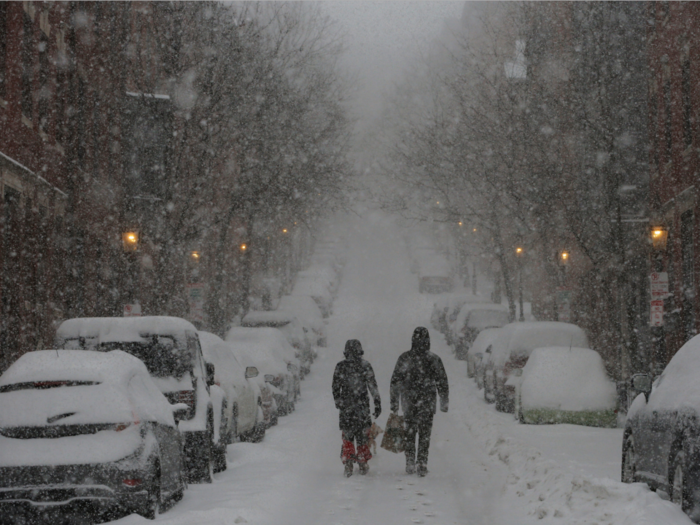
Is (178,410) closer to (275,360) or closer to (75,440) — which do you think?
(75,440)

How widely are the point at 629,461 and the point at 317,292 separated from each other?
135 ft

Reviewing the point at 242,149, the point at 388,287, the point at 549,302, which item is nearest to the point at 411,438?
the point at 242,149

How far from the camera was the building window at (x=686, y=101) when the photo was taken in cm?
2294

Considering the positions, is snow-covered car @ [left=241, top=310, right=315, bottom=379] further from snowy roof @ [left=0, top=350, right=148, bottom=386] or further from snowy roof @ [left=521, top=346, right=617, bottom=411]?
snowy roof @ [left=0, top=350, right=148, bottom=386]

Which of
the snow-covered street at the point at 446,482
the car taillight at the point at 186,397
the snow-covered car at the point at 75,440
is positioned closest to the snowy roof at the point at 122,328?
the car taillight at the point at 186,397

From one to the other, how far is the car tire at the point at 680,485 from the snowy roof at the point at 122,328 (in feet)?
19.3

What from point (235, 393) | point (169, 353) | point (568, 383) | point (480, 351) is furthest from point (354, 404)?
point (480, 351)

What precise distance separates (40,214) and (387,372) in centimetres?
1330

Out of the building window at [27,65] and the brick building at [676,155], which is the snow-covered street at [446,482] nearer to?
the brick building at [676,155]

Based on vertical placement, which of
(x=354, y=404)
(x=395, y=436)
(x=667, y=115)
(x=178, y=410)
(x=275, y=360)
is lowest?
(x=395, y=436)

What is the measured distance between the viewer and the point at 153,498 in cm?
845

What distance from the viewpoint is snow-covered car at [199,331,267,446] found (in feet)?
47.3

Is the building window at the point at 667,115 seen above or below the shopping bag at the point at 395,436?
above

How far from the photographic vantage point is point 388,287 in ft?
223
